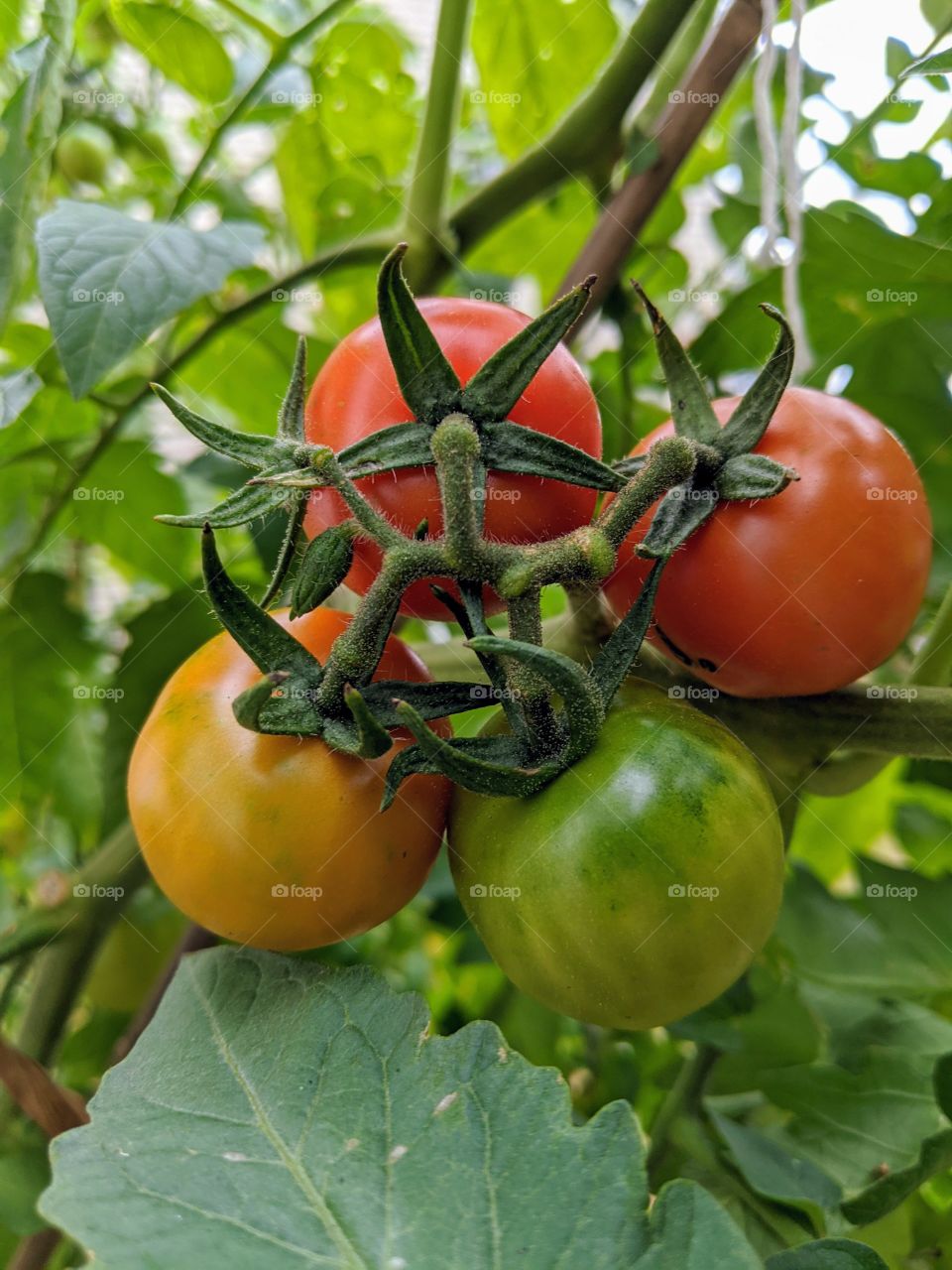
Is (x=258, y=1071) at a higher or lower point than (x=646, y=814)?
lower

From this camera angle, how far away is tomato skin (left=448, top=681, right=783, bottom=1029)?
454mm

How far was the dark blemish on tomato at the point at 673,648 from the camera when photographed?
0.56 meters

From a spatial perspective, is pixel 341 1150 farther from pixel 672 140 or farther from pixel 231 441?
pixel 672 140

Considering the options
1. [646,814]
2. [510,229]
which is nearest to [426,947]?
[510,229]

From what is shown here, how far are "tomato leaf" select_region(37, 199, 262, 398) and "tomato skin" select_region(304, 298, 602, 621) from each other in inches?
5.3

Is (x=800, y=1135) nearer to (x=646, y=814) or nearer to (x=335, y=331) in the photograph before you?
(x=646, y=814)

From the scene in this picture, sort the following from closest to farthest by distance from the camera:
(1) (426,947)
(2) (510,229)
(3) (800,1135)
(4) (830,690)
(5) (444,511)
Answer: (5) (444,511) → (4) (830,690) → (3) (800,1135) → (2) (510,229) → (1) (426,947)

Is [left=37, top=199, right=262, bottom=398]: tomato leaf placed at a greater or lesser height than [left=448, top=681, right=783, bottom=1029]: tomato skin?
greater

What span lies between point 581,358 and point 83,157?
2.80ft

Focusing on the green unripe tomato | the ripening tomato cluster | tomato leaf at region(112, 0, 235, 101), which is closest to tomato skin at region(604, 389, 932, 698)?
the ripening tomato cluster

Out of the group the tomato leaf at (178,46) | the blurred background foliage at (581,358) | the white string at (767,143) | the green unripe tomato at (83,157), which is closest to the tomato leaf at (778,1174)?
the blurred background foliage at (581,358)

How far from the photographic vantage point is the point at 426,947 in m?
1.39

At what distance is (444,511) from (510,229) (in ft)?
2.36

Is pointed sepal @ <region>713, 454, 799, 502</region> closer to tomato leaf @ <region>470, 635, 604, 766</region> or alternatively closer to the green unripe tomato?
tomato leaf @ <region>470, 635, 604, 766</region>
